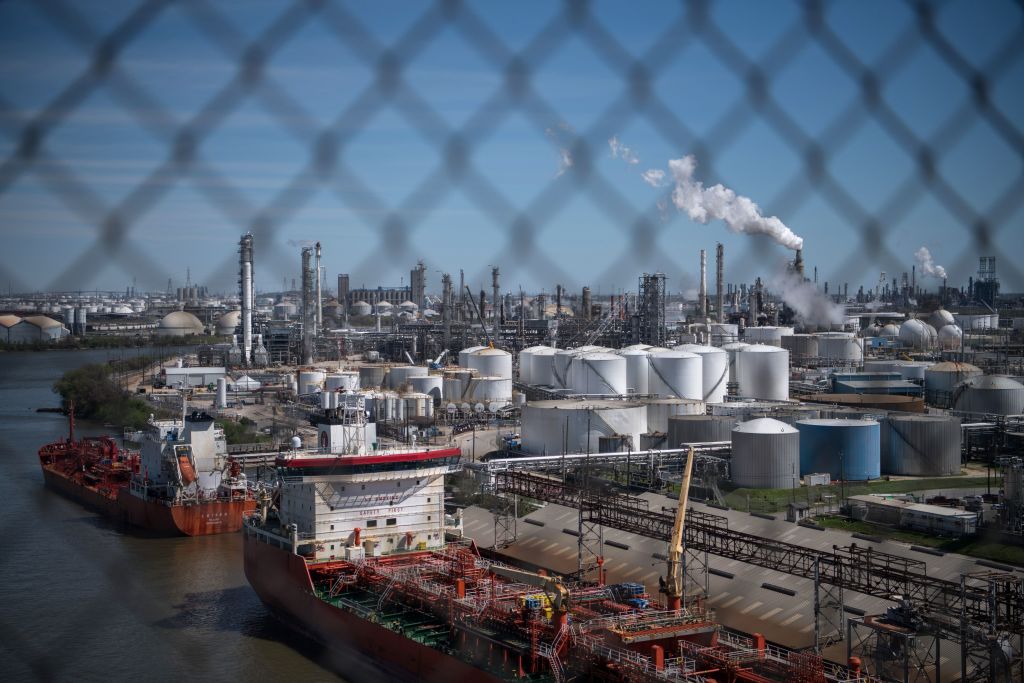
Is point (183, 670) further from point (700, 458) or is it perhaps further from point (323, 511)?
point (700, 458)

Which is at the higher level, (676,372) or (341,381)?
(676,372)

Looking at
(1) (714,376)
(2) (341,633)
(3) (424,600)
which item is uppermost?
(1) (714,376)

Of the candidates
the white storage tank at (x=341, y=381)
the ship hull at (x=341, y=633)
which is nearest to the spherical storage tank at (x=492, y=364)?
the white storage tank at (x=341, y=381)

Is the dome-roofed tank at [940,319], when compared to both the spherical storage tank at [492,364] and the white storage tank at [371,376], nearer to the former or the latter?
the spherical storage tank at [492,364]

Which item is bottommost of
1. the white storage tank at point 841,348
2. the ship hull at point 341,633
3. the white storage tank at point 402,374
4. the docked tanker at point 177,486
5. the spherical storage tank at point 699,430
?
the ship hull at point 341,633

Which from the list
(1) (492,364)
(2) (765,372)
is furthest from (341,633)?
(1) (492,364)

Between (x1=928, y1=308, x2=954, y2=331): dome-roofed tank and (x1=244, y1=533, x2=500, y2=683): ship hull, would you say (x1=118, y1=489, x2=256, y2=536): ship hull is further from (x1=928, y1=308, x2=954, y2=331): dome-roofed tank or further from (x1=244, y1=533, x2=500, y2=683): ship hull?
(x1=928, y1=308, x2=954, y2=331): dome-roofed tank

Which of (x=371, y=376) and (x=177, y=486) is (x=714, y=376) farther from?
(x=177, y=486)
